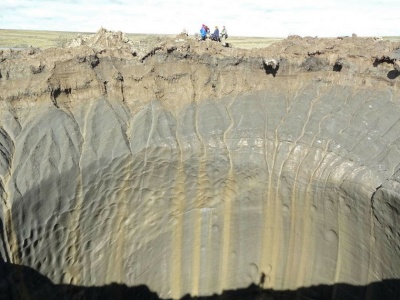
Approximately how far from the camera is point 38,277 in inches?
379

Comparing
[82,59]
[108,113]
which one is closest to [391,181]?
[108,113]

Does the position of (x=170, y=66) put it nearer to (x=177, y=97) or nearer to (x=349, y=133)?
(x=177, y=97)

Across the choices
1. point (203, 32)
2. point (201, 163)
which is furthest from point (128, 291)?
point (203, 32)

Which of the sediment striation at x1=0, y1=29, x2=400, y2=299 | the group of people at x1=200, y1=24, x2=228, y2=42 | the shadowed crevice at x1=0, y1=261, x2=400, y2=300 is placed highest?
the group of people at x1=200, y1=24, x2=228, y2=42

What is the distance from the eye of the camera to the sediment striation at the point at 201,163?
394 inches

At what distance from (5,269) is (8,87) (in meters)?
4.68

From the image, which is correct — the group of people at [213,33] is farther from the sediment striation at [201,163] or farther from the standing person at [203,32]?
A: the sediment striation at [201,163]

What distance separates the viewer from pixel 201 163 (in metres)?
11.5

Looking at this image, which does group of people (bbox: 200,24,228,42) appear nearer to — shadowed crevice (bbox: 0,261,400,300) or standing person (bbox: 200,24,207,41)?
standing person (bbox: 200,24,207,41)

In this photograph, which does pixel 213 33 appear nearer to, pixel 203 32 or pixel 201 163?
pixel 203 32

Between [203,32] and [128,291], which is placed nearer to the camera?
[128,291]

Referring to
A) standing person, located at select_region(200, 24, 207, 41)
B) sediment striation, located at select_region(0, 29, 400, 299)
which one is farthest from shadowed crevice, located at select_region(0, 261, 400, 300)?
standing person, located at select_region(200, 24, 207, 41)

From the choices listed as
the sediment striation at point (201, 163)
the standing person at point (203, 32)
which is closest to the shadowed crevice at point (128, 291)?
the sediment striation at point (201, 163)

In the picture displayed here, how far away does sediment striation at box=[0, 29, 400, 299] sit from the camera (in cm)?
1002
